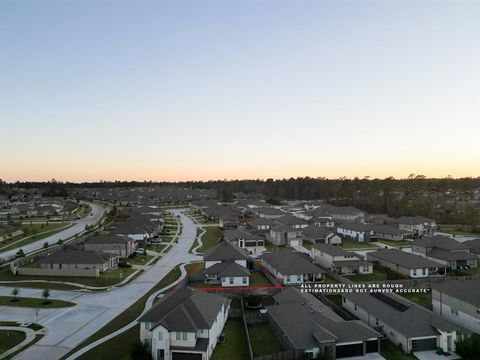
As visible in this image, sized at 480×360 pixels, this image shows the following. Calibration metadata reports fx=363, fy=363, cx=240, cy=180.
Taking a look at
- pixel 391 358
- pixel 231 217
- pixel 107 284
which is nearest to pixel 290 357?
pixel 391 358

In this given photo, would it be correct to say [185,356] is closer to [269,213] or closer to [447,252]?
[447,252]

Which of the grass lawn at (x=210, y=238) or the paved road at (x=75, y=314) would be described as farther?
the grass lawn at (x=210, y=238)

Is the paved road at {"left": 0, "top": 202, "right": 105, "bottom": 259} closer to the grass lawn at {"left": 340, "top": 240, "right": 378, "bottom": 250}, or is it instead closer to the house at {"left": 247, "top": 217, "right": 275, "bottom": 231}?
the house at {"left": 247, "top": 217, "right": 275, "bottom": 231}

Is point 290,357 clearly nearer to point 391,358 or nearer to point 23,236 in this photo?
point 391,358

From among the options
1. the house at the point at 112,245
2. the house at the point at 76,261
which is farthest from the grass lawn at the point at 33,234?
the house at the point at 76,261

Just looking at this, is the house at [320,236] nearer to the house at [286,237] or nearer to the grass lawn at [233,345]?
the house at [286,237]

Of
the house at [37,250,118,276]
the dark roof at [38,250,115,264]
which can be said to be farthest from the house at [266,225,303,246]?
the dark roof at [38,250,115,264]
